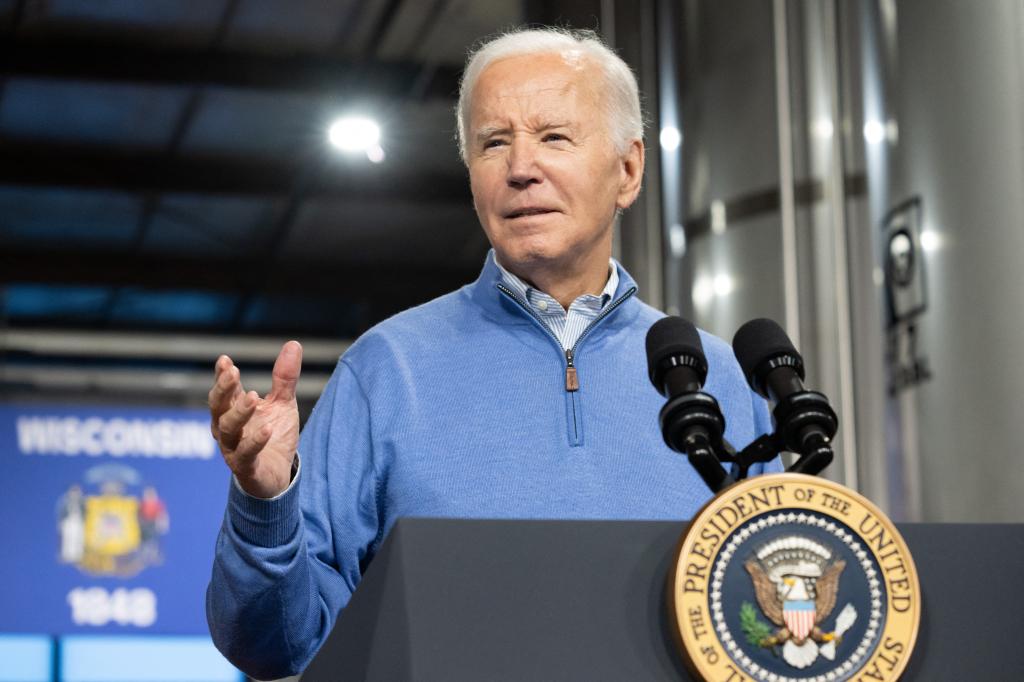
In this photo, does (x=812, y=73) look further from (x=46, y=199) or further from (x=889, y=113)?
(x=46, y=199)

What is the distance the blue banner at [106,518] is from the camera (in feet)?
19.8

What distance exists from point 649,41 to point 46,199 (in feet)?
12.6

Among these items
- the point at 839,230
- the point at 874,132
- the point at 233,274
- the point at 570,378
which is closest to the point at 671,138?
the point at 839,230

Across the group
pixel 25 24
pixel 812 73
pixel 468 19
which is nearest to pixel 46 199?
pixel 25 24

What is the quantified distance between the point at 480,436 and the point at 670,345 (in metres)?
0.49

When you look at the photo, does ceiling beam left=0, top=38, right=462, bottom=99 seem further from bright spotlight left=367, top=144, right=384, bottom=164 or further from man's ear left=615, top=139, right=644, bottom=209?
man's ear left=615, top=139, right=644, bottom=209

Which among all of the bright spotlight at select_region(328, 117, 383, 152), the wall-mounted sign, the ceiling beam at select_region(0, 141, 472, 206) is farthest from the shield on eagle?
the ceiling beam at select_region(0, 141, 472, 206)

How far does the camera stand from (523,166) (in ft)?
5.63

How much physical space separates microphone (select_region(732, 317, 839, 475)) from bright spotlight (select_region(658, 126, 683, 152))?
2.91 m

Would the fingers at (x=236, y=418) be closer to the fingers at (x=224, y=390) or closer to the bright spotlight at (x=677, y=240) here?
the fingers at (x=224, y=390)

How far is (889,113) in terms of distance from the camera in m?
3.15

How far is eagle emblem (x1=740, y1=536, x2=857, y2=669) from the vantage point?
993 millimetres

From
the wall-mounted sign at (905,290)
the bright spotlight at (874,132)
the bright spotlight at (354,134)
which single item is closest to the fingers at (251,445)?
the wall-mounted sign at (905,290)

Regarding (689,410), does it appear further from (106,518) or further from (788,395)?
(106,518)
